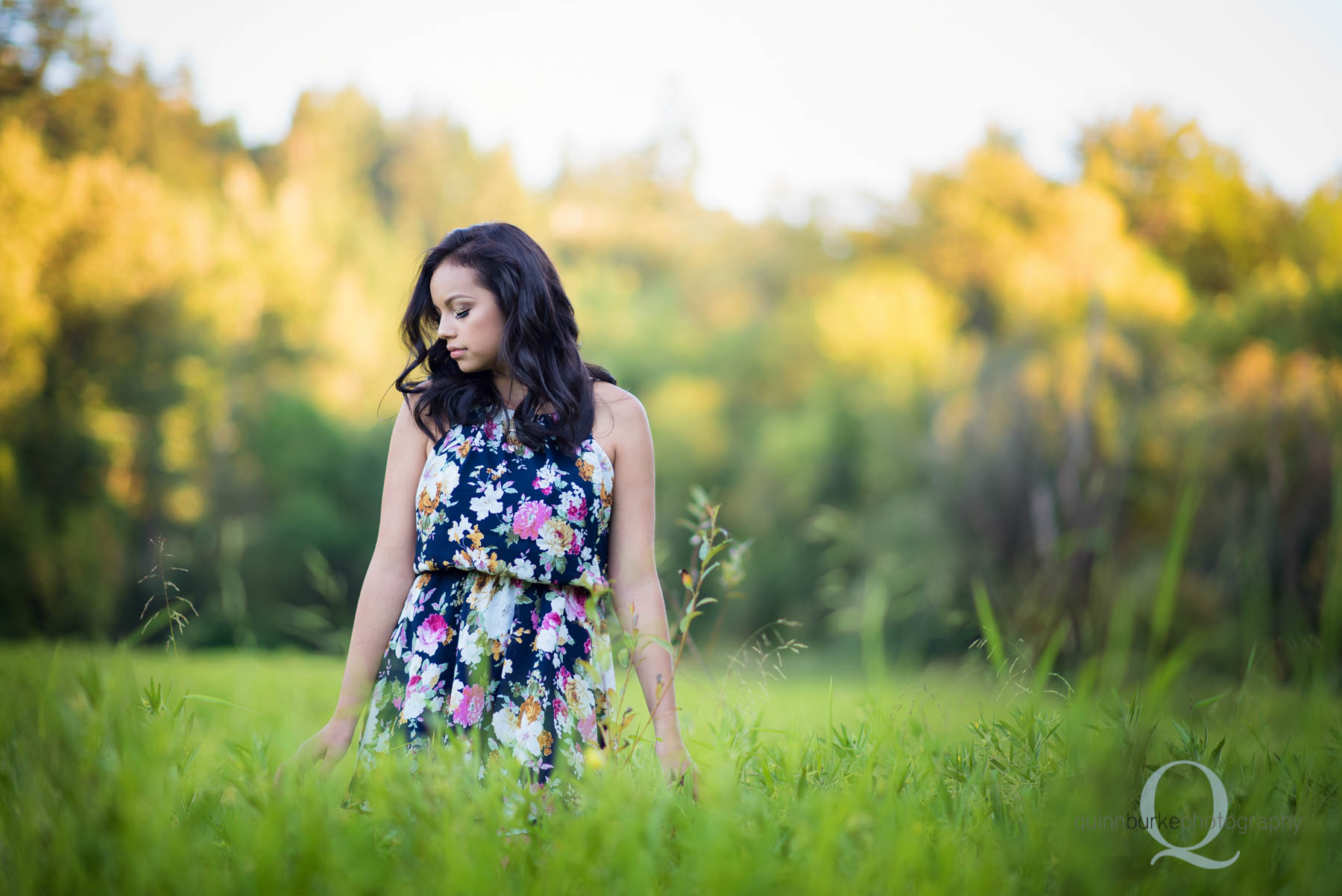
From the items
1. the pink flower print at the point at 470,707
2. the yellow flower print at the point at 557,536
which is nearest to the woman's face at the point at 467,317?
the yellow flower print at the point at 557,536

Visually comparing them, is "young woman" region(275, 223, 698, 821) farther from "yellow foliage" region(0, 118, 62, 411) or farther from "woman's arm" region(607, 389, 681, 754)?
"yellow foliage" region(0, 118, 62, 411)

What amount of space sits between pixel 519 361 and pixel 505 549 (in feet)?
1.36

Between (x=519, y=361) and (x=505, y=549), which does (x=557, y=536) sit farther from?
(x=519, y=361)

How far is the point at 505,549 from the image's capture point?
1.75 m

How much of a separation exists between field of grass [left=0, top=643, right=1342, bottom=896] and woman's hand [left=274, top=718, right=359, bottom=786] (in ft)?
0.10

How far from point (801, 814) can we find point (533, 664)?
2.00 ft

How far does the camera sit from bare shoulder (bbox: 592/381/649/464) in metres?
1.90

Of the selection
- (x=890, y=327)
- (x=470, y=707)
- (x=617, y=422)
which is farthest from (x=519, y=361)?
(x=890, y=327)

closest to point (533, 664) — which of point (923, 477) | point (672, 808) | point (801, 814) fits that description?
point (672, 808)

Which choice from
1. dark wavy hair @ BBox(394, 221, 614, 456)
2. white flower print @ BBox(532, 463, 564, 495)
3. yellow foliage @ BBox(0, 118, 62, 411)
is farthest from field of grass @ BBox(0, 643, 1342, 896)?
yellow foliage @ BBox(0, 118, 62, 411)

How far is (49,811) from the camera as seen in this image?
122 centimetres

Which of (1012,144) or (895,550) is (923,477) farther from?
(1012,144)

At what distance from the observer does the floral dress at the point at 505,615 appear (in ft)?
5.54

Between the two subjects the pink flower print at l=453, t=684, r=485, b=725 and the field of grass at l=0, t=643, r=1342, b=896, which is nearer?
the field of grass at l=0, t=643, r=1342, b=896
